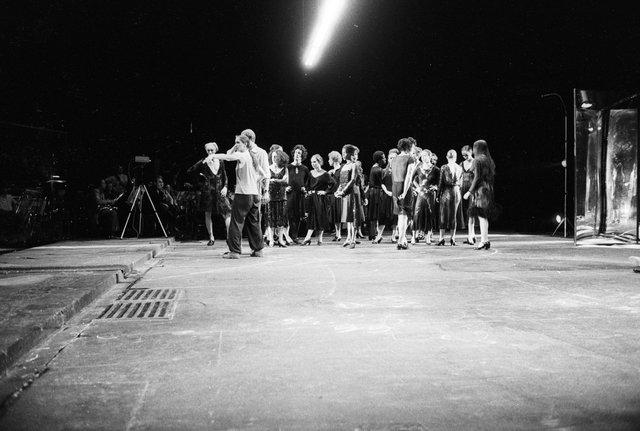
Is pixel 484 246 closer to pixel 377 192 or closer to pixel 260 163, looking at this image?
pixel 377 192

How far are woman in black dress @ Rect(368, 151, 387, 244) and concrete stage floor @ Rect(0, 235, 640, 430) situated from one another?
6.99 metres

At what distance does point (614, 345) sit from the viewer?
3.13m

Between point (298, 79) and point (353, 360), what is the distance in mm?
13733

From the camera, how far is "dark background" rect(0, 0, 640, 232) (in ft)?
37.3

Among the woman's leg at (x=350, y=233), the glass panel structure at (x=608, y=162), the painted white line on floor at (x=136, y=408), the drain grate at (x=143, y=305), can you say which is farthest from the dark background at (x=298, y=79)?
the painted white line on floor at (x=136, y=408)

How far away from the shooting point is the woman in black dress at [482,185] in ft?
33.1

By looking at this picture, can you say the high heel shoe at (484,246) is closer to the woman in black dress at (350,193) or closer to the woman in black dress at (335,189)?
the woman in black dress at (350,193)

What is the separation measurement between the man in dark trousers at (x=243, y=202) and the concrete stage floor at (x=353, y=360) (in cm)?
296

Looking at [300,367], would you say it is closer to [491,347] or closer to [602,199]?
[491,347]

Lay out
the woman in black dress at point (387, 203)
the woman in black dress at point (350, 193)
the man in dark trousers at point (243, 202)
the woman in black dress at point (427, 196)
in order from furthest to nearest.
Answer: the woman in black dress at point (387, 203)
the woman in black dress at point (427, 196)
the woman in black dress at point (350, 193)
the man in dark trousers at point (243, 202)

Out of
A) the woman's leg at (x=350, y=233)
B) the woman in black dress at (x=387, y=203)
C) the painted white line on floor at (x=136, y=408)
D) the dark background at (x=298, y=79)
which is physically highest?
the dark background at (x=298, y=79)

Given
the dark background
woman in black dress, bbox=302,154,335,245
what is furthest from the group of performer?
the dark background

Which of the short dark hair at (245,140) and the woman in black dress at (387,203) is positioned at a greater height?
the short dark hair at (245,140)

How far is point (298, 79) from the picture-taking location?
1576 centimetres
